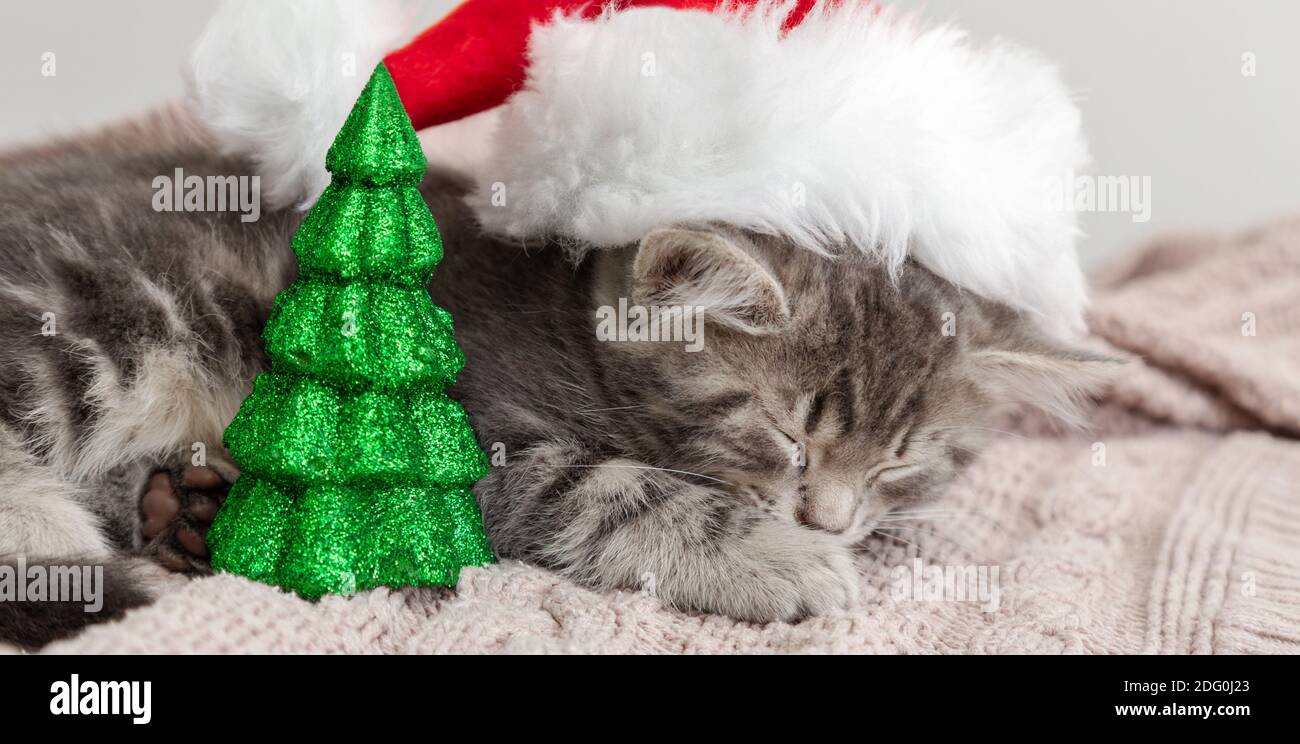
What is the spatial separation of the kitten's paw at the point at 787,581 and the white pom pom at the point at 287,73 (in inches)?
24.3

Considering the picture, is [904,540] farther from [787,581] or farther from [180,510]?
[180,510]

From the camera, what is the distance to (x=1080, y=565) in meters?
1.29

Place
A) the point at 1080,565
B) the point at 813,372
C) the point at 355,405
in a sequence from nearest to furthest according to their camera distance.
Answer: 1. the point at 355,405
2. the point at 813,372
3. the point at 1080,565

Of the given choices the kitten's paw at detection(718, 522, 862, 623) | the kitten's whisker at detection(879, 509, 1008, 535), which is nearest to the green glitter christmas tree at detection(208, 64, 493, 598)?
the kitten's paw at detection(718, 522, 862, 623)

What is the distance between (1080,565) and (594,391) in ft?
2.01

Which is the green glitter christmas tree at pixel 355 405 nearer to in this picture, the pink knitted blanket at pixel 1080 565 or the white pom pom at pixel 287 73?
the pink knitted blanket at pixel 1080 565

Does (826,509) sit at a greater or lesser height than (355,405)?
lesser

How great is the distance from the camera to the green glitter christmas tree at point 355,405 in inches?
39.6

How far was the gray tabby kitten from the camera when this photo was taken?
1.10 metres

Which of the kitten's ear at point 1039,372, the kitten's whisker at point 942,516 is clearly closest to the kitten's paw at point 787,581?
the kitten's whisker at point 942,516

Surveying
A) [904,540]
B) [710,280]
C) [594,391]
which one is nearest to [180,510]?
[594,391]

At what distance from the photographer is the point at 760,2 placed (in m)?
1.13

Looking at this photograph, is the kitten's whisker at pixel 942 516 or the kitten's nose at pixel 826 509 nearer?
the kitten's nose at pixel 826 509
